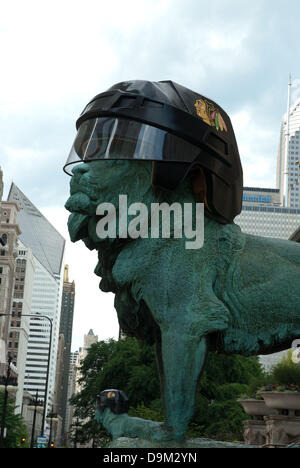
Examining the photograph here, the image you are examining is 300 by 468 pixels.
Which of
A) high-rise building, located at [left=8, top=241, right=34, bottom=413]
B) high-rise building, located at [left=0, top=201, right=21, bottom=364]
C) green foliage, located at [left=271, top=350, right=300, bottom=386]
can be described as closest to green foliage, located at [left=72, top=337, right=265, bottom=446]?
green foliage, located at [left=271, top=350, right=300, bottom=386]

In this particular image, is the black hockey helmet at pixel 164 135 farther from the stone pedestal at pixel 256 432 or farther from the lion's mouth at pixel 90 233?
the stone pedestal at pixel 256 432

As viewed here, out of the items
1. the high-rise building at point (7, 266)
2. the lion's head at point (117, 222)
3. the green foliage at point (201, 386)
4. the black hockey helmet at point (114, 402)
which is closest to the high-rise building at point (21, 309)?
the high-rise building at point (7, 266)

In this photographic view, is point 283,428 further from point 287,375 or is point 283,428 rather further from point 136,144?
point 136,144

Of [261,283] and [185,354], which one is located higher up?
[261,283]

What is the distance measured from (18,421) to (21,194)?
5919 inches

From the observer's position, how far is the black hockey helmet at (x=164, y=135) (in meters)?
5.56

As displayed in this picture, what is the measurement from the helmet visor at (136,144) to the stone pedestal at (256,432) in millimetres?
6554

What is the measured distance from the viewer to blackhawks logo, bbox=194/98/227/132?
5.83 meters

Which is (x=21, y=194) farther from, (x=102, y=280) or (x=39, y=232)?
(x=102, y=280)

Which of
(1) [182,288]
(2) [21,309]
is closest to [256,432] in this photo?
(1) [182,288]

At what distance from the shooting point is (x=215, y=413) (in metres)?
26.5

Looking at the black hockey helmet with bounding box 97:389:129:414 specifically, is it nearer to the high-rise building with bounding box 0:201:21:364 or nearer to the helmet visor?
the helmet visor
